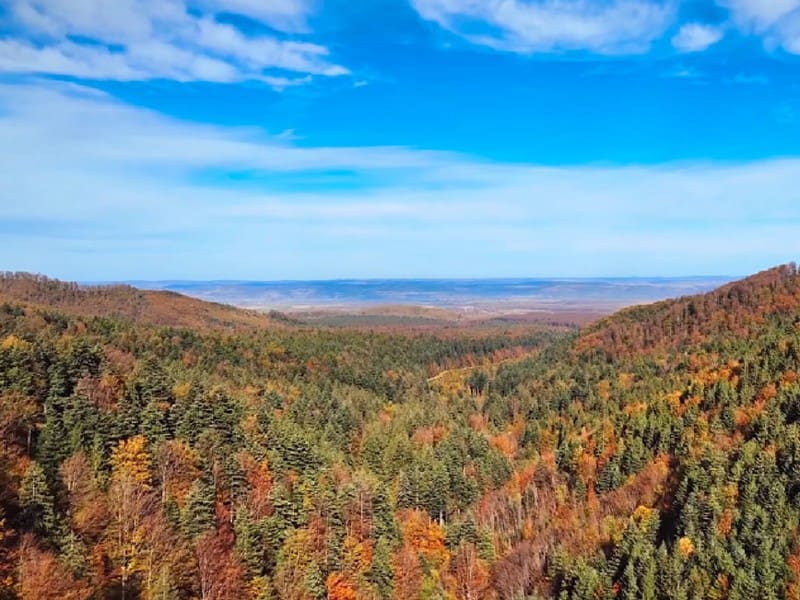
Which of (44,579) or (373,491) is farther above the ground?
(44,579)

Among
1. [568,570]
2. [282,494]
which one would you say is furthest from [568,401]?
[282,494]

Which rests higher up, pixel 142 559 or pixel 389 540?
pixel 142 559

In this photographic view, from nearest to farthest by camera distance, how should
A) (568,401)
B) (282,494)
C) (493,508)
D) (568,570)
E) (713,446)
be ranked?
(568,570)
(282,494)
(713,446)
(493,508)
(568,401)

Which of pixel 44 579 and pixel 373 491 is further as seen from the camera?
pixel 373 491

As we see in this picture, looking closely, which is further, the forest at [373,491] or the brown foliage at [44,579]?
the forest at [373,491]

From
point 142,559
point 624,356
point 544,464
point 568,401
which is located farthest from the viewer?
point 624,356

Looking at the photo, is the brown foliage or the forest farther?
the forest

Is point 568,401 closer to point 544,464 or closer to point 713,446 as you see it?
point 544,464

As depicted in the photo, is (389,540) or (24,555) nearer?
(24,555)
